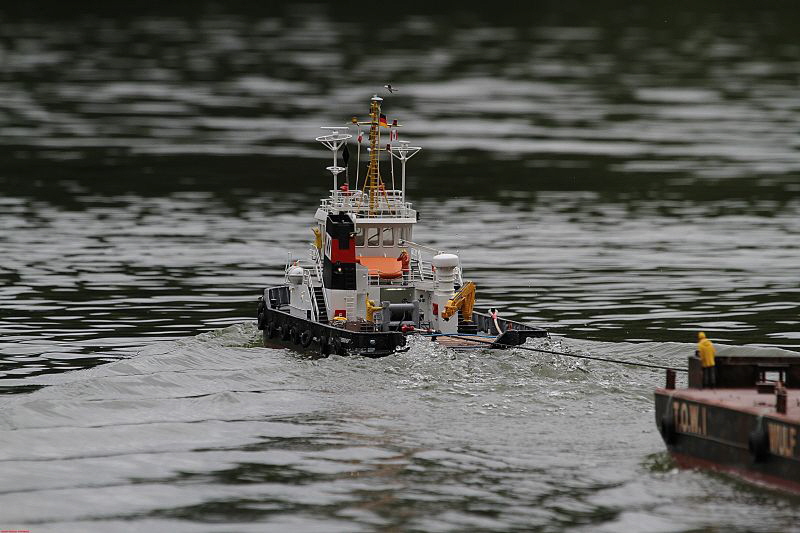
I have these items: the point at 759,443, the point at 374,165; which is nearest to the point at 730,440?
the point at 759,443

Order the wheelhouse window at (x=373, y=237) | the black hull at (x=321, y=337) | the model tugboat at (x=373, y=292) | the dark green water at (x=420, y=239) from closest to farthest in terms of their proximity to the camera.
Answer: the dark green water at (x=420, y=239) → the black hull at (x=321, y=337) → the model tugboat at (x=373, y=292) → the wheelhouse window at (x=373, y=237)

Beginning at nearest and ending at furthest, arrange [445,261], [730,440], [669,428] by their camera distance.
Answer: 1. [730,440]
2. [669,428]
3. [445,261]

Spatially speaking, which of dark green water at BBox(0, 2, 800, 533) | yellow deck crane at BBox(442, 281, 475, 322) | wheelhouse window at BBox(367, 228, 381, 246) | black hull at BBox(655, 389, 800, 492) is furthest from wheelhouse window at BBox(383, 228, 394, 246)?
black hull at BBox(655, 389, 800, 492)

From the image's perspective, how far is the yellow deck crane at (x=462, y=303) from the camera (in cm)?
5369

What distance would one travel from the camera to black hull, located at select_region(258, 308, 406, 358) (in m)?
50.3

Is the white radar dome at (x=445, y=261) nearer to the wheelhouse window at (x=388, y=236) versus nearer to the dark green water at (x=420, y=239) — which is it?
the wheelhouse window at (x=388, y=236)

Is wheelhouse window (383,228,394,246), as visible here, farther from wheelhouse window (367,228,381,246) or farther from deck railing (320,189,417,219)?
deck railing (320,189,417,219)

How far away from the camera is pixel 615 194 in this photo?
9438cm

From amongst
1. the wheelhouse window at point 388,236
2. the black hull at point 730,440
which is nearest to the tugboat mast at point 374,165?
the wheelhouse window at point 388,236

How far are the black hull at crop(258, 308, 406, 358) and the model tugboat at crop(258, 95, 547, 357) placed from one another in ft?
0.11

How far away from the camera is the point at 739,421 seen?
35.8 m

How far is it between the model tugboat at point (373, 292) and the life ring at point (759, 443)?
16.0 meters

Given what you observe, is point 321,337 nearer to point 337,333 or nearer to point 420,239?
point 337,333

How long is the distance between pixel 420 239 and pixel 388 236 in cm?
2115
